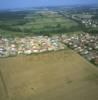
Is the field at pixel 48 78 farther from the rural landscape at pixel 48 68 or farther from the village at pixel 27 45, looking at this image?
the village at pixel 27 45

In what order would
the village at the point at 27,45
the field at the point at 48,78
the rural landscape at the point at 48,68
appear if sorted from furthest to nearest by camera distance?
the village at the point at 27,45
the rural landscape at the point at 48,68
the field at the point at 48,78

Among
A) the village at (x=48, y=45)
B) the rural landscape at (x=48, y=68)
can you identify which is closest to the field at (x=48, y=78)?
the rural landscape at (x=48, y=68)

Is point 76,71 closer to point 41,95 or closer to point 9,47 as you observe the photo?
point 41,95

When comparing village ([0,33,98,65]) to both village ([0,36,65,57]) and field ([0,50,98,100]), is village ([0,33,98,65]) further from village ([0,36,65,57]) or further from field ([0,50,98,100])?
field ([0,50,98,100])

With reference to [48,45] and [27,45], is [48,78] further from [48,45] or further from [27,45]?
[27,45]

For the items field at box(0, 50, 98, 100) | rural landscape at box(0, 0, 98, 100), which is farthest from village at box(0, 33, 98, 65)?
field at box(0, 50, 98, 100)

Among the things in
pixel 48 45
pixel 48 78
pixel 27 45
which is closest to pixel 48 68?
pixel 48 78

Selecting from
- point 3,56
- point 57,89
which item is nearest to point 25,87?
point 57,89
